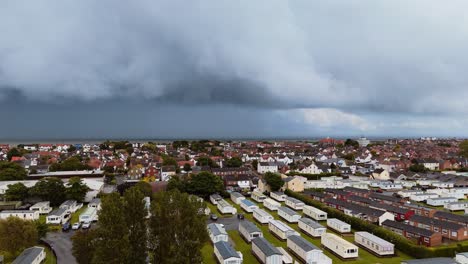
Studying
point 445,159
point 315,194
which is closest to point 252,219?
point 315,194

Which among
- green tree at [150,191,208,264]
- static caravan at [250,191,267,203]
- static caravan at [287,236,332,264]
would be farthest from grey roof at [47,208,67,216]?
static caravan at [287,236,332,264]

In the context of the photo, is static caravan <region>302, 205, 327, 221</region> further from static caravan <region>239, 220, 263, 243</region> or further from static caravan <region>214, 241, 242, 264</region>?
static caravan <region>214, 241, 242, 264</region>

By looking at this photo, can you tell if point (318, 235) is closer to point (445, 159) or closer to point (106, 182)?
point (106, 182)

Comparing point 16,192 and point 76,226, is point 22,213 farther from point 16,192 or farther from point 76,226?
point 76,226

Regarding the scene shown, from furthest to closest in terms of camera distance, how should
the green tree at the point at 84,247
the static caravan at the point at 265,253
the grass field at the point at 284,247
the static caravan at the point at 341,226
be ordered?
the static caravan at the point at 341,226, the grass field at the point at 284,247, the static caravan at the point at 265,253, the green tree at the point at 84,247

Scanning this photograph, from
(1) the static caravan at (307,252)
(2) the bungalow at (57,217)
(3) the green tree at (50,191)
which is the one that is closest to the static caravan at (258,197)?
(1) the static caravan at (307,252)

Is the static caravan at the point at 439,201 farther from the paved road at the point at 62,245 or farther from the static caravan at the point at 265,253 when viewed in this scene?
the paved road at the point at 62,245

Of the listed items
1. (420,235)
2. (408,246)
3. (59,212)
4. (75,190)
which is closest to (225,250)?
(408,246)
